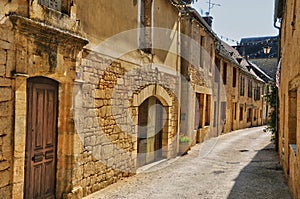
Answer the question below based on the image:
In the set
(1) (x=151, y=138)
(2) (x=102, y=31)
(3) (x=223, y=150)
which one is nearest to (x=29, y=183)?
(2) (x=102, y=31)

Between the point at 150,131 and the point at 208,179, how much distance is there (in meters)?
2.43

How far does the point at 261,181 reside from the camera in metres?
7.44

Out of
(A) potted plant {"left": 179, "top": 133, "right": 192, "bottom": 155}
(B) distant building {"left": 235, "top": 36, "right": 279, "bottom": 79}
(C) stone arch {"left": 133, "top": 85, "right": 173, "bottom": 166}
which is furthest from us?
(B) distant building {"left": 235, "top": 36, "right": 279, "bottom": 79}

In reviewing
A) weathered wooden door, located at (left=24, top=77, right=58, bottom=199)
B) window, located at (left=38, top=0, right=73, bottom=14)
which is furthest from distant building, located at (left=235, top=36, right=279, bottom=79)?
weathered wooden door, located at (left=24, top=77, right=58, bottom=199)

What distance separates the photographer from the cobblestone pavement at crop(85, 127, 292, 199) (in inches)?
247

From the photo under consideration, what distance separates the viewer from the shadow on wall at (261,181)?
633 centimetres

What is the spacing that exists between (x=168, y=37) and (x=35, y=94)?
5849 mm

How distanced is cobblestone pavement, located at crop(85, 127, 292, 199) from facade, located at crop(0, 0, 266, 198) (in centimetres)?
48

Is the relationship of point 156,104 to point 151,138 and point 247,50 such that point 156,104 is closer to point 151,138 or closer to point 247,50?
point 151,138

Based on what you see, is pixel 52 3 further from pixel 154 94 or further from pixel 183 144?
pixel 183 144

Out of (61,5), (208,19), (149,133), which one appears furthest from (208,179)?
(208,19)

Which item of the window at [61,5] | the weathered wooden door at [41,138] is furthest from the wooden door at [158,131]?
the window at [61,5]

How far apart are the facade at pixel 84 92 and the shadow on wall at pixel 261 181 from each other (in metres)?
2.50

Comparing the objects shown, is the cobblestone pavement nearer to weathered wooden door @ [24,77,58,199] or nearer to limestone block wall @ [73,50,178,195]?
limestone block wall @ [73,50,178,195]
